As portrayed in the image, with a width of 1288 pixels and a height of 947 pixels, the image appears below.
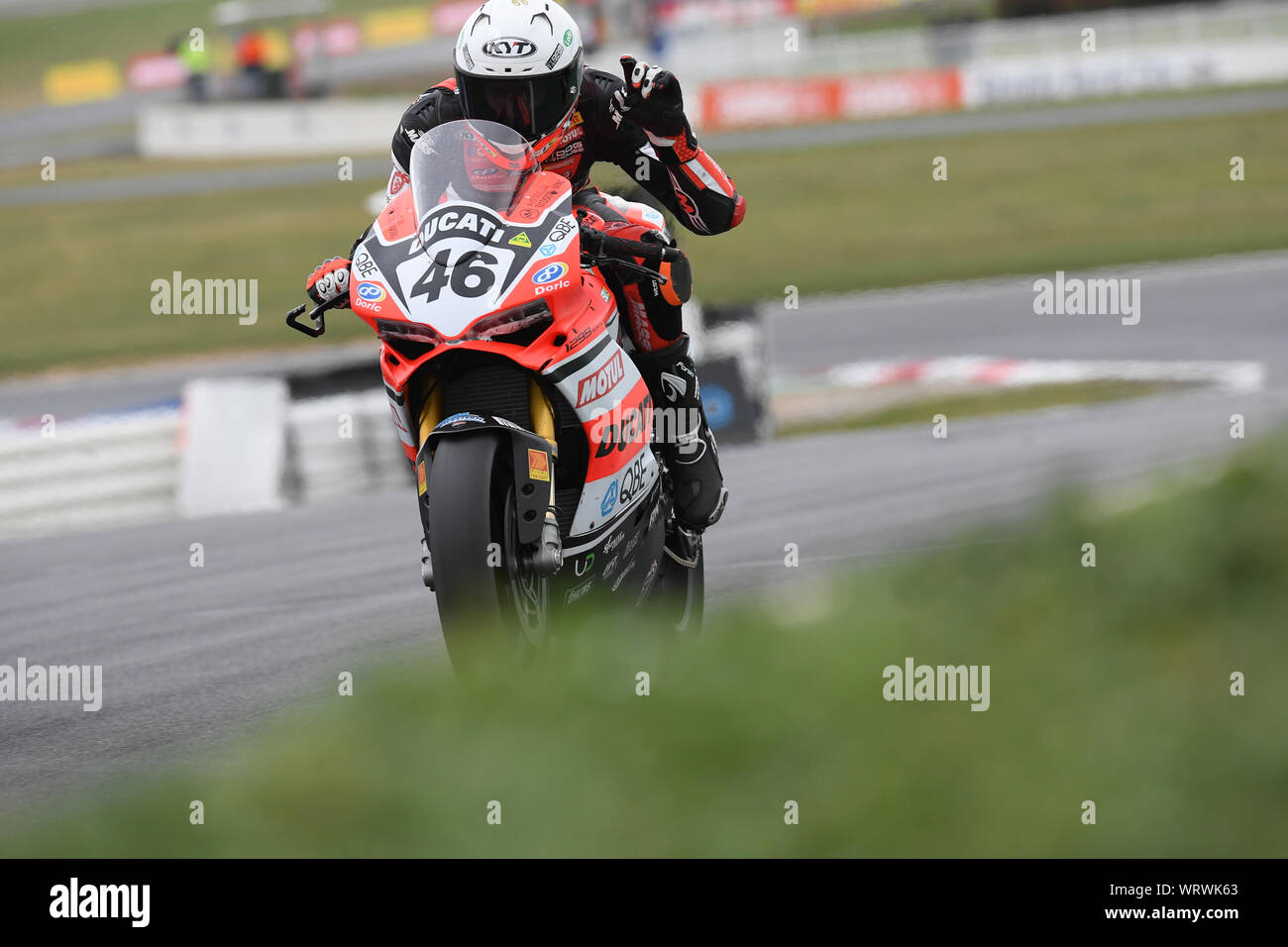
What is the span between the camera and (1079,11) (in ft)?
115

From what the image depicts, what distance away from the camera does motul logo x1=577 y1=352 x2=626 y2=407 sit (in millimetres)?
4574

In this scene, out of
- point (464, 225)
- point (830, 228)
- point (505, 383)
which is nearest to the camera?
point (505, 383)

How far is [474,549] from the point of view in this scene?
4004 mm

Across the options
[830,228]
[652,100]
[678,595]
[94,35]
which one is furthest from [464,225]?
[94,35]

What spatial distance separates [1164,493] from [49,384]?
12.1m

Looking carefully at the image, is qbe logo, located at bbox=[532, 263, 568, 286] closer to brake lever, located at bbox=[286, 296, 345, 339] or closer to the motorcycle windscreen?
the motorcycle windscreen

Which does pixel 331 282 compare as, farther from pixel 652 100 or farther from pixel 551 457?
pixel 652 100

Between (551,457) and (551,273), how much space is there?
51cm

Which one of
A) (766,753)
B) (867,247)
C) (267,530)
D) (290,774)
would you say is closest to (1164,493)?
(766,753)

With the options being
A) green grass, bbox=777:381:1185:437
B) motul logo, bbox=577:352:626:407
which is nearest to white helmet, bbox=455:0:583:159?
motul logo, bbox=577:352:626:407

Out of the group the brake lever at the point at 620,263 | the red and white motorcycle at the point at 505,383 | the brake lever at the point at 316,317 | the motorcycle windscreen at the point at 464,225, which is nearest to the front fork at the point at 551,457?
the red and white motorcycle at the point at 505,383

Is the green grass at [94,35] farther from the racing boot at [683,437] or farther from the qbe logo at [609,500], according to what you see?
the qbe logo at [609,500]
